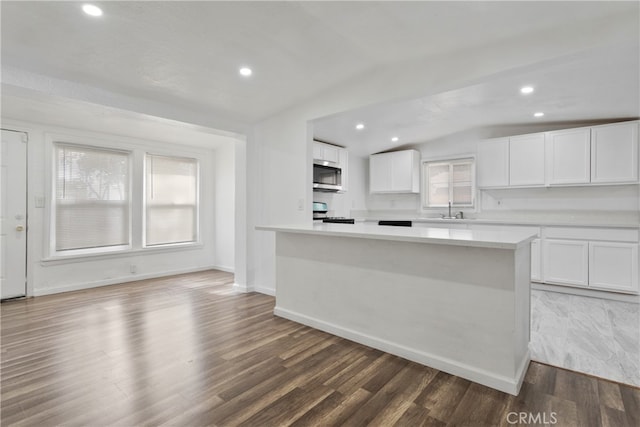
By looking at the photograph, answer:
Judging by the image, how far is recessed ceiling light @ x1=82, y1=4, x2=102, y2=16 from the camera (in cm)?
203

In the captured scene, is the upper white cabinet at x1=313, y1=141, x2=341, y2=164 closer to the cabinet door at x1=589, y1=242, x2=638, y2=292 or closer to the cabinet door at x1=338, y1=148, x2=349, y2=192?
the cabinet door at x1=338, y1=148, x2=349, y2=192

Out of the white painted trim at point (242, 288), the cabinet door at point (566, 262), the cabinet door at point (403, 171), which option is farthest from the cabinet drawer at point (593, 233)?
the white painted trim at point (242, 288)

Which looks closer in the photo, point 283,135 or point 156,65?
point 156,65

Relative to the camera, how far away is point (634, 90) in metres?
3.23

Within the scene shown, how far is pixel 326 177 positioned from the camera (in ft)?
16.5

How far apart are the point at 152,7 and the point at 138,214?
3.50 metres

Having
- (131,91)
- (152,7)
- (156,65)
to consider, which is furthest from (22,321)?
(152,7)

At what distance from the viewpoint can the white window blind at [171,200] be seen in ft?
16.5

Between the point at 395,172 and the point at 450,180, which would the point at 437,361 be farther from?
the point at 395,172

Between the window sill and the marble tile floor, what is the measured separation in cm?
495

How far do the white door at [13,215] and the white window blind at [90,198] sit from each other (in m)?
0.34

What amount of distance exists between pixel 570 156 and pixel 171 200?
5938mm

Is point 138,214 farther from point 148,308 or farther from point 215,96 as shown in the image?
point 215,96

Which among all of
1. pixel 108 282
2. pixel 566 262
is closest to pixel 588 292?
pixel 566 262
